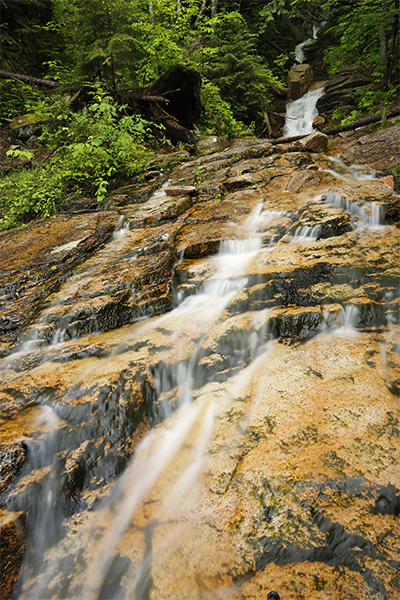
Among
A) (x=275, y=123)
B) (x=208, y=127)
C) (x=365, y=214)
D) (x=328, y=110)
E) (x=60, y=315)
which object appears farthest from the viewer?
(x=275, y=123)

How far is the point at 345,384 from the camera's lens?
96.6 inches

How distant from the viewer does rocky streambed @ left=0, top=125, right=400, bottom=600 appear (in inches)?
67.4

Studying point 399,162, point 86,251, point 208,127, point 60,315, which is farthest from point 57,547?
point 208,127

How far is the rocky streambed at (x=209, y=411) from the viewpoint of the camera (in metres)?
1.71

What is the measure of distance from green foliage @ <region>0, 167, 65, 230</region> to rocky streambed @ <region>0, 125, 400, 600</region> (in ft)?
6.27

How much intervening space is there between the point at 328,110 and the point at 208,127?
21.3ft

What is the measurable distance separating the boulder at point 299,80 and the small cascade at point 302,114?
0.53 meters

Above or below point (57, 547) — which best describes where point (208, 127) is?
above

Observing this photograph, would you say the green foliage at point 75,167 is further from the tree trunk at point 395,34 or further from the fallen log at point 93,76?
the tree trunk at point 395,34

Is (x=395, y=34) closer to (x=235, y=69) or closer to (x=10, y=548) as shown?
(x=235, y=69)

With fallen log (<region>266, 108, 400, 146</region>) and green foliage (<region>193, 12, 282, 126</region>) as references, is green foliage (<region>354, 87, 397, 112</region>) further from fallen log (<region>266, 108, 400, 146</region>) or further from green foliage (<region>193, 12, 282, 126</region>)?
green foliage (<region>193, 12, 282, 126</region>)

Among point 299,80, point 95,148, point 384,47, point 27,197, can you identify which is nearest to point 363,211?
point 95,148

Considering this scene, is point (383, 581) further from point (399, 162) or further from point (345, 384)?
point (399, 162)

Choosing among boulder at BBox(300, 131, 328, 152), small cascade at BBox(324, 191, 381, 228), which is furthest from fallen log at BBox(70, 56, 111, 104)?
small cascade at BBox(324, 191, 381, 228)
